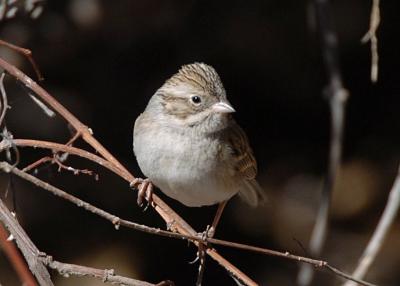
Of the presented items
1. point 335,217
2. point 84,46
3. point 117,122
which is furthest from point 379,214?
point 84,46

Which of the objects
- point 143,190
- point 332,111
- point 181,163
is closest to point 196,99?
point 181,163

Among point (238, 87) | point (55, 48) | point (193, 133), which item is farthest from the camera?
point (238, 87)

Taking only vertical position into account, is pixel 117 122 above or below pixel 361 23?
below

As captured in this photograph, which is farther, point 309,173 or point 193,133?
point 309,173

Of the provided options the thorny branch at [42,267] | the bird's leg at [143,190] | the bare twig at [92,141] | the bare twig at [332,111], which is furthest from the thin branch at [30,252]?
the bare twig at [332,111]

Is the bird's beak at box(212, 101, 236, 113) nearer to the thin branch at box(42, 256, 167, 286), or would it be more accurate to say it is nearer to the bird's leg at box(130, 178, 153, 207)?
the bird's leg at box(130, 178, 153, 207)

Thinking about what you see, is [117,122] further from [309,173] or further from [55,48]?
[309,173]

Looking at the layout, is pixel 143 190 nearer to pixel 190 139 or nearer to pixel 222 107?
pixel 190 139

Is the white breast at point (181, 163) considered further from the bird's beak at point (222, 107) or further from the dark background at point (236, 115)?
the dark background at point (236, 115)
